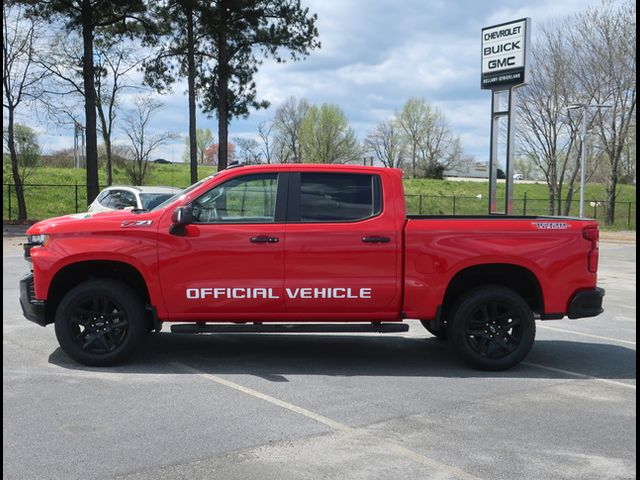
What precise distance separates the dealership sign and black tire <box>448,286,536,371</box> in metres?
10.8

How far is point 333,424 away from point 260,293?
173 cm

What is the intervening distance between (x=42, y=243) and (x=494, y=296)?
14.3 feet

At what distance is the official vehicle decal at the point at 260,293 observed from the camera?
6.12 metres

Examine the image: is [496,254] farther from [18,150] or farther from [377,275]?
[18,150]

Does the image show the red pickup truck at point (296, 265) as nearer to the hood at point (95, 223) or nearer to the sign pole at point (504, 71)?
the hood at point (95, 223)

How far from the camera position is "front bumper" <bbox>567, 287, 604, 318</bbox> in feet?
20.7

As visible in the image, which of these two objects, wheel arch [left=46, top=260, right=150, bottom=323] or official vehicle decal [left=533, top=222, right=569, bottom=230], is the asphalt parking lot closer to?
wheel arch [left=46, top=260, right=150, bottom=323]

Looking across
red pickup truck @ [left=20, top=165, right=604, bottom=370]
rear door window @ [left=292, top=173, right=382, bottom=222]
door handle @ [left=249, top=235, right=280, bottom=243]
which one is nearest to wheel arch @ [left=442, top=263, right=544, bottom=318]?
red pickup truck @ [left=20, top=165, right=604, bottom=370]


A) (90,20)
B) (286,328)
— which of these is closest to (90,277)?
(286,328)

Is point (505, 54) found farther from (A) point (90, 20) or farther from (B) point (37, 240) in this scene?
(A) point (90, 20)

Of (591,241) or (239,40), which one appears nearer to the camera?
(591,241)

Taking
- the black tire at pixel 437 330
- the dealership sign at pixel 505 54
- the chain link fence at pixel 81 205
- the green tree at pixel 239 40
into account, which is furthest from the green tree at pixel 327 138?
the black tire at pixel 437 330

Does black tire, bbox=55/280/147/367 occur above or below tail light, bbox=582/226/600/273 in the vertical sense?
below

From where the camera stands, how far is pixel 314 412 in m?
5.04
